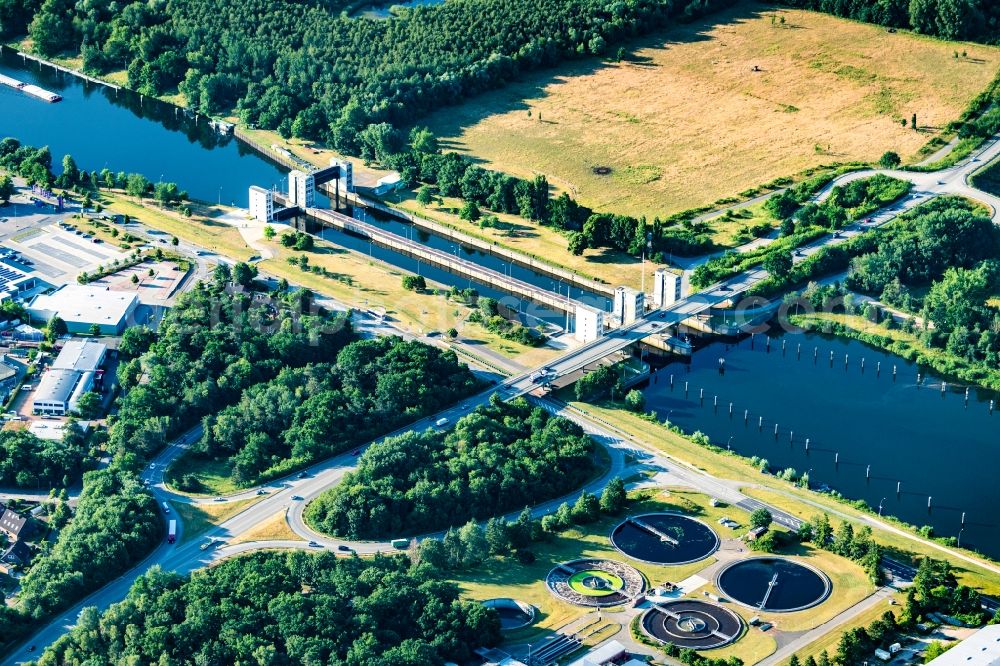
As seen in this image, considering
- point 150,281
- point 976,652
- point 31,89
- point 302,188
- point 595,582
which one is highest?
point 31,89

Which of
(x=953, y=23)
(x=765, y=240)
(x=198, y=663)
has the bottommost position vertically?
(x=198, y=663)

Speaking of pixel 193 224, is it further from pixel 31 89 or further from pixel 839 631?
pixel 839 631

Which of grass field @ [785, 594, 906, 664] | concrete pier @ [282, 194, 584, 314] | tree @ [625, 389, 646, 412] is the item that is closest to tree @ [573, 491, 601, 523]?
tree @ [625, 389, 646, 412]

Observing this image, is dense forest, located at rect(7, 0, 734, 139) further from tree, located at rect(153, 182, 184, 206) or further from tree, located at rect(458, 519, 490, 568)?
tree, located at rect(458, 519, 490, 568)

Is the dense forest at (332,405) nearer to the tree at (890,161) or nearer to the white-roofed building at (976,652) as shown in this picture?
the white-roofed building at (976,652)

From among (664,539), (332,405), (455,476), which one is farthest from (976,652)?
(332,405)

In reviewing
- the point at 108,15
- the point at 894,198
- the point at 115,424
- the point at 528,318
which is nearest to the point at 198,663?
the point at 115,424

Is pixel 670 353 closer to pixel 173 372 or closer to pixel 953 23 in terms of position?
pixel 173 372
